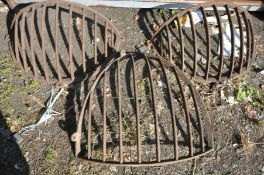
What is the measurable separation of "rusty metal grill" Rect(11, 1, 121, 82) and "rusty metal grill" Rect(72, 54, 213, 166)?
0.24m

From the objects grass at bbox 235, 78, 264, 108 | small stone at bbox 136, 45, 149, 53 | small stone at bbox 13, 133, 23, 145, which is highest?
small stone at bbox 136, 45, 149, 53

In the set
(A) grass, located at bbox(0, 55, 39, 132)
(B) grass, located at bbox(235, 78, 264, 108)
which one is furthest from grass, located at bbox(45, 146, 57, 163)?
(B) grass, located at bbox(235, 78, 264, 108)

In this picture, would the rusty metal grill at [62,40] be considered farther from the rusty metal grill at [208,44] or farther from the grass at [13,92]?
the rusty metal grill at [208,44]

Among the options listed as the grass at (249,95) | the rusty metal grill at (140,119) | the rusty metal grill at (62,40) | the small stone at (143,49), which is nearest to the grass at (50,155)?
the rusty metal grill at (140,119)

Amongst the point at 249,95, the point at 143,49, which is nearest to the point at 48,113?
the point at 143,49

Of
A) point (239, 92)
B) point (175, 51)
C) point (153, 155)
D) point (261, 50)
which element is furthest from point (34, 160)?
point (261, 50)

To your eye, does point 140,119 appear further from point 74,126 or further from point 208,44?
point 208,44

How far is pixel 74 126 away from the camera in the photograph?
385 cm

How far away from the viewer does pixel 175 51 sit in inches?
171

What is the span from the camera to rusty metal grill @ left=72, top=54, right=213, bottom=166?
3582 mm

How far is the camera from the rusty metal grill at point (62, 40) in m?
3.94

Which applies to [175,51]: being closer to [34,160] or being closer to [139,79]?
[139,79]

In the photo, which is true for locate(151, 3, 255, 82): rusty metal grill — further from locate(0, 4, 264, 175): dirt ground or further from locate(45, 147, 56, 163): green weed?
locate(45, 147, 56, 163): green weed

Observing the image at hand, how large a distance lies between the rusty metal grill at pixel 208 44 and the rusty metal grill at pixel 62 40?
560mm
